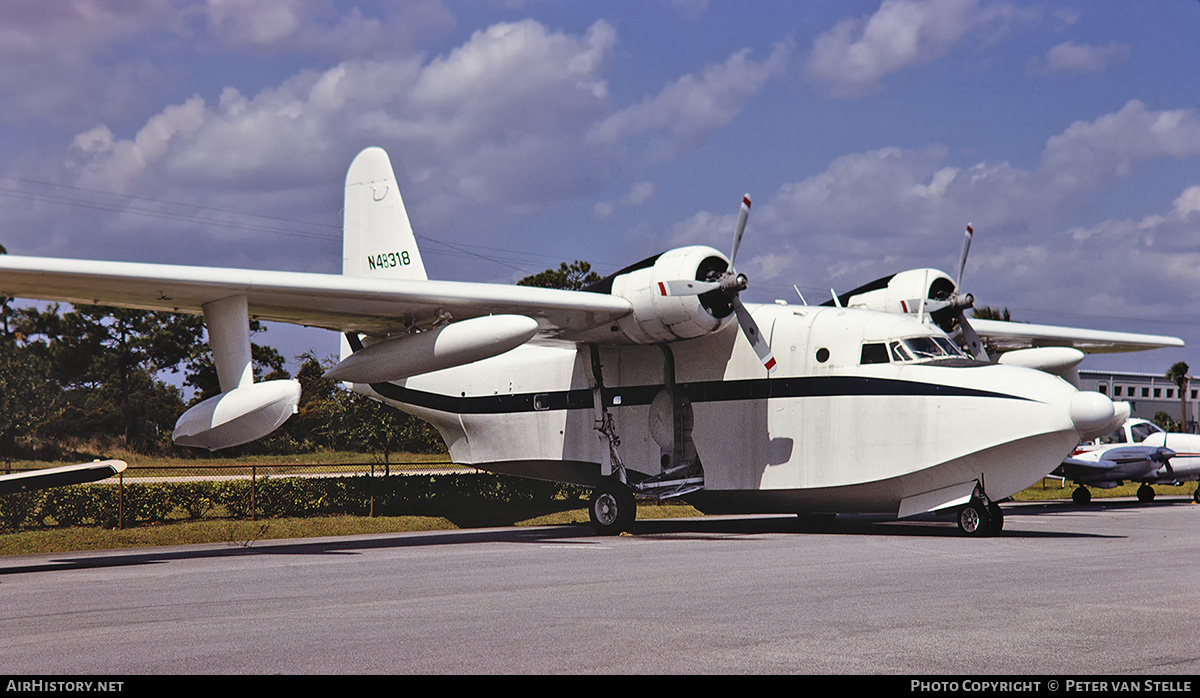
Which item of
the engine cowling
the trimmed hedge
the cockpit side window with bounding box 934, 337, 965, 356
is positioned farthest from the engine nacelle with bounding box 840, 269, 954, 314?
the trimmed hedge

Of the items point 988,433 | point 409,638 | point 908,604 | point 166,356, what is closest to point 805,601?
point 908,604

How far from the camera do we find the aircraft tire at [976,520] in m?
15.6

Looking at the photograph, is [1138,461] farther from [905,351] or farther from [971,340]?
[905,351]

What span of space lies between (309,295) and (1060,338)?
17.7 meters

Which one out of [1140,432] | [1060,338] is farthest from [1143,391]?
[1060,338]

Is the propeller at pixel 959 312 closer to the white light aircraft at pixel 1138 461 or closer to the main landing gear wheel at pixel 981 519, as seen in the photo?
the main landing gear wheel at pixel 981 519

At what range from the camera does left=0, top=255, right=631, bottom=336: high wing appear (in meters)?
13.6

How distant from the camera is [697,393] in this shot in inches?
714

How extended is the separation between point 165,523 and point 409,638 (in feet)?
47.4

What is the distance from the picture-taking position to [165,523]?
19.6 metres

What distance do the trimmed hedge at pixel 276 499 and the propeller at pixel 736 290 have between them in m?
8.38

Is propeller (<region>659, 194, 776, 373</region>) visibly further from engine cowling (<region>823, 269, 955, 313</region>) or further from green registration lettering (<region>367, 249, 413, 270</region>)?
green registration lettering (<region>367, 249, 413, 270</region>)

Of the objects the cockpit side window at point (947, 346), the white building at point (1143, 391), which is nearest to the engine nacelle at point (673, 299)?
the cockpit side window at point (947, 346)

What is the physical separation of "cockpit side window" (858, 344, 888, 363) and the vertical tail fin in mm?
9603
